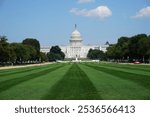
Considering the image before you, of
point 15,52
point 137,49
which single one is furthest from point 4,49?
point 137,49

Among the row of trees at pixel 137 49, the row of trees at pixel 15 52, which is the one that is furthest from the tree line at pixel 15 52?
the row of trees at pixel 137 49

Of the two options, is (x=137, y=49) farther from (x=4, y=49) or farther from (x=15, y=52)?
(x=4, y=49)

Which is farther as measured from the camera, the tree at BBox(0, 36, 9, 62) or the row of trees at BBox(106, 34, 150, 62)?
the row of trees at BBox(106, 34, 150, 62)

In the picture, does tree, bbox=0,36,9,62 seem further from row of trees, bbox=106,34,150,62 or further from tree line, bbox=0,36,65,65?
row of trees, bbox=106,34,150,62

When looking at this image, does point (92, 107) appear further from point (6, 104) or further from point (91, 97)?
point (91, 97)

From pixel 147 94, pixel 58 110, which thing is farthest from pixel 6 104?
pixel 147 94

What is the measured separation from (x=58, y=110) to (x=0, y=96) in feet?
20.8

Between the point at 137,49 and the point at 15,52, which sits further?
the point at 137,49

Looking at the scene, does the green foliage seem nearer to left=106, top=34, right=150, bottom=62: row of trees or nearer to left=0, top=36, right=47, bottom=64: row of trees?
left=0, top=36, right=47, bottom=64: row of trees

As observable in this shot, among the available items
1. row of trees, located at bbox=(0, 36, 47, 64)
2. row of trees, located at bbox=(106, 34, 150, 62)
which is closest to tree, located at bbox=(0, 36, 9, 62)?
row of trees, located at bbox=(0, 36, 47, 64)

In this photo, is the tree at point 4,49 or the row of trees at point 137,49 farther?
the row of trees at point 137,49

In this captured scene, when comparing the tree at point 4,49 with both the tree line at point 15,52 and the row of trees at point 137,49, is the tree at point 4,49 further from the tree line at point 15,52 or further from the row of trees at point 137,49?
the row of trees at point 137,49

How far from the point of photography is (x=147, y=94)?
1722 centimetres

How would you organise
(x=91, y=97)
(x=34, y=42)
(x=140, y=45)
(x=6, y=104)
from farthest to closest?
(x=34, y=42), (x=140, y=45), (x=91, y=97), (x=6, y=104)
